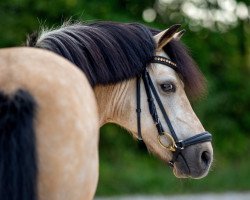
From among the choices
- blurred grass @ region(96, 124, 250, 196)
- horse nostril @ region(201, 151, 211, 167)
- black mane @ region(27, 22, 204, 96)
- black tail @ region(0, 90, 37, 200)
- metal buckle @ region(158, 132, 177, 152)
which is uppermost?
black tail @ region(0, 90, 37, 200)

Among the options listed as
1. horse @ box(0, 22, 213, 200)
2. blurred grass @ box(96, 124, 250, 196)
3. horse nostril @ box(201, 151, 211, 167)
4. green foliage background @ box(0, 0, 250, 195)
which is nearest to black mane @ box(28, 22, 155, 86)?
horse @ box(0, 22, 213, 200)

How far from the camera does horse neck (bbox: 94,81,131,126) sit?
3667mm

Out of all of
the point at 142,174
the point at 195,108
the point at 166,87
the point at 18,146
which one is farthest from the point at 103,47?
the point at 142,174

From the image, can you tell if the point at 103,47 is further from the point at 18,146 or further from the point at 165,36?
the point at 18,146

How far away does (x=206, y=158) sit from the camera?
3.85 metres

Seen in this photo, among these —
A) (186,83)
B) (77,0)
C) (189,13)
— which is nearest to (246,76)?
(189,13)

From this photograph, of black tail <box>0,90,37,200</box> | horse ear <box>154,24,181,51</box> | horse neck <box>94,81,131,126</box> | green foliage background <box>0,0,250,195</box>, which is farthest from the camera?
green foliage background <box>0,0,250,195</box>

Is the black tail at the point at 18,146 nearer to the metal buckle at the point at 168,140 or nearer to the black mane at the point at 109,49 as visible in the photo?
the black mane at the point at 109,49

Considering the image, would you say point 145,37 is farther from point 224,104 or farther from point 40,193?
point 224,104

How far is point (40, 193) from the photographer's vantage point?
235 cm

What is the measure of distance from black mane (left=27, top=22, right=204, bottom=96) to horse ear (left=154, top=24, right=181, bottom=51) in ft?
0.15

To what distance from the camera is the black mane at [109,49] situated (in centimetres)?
346

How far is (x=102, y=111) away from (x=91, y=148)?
140 centimetres

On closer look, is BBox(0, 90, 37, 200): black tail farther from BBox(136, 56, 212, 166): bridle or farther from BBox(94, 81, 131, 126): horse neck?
BBox(136, 56, 212, 166): bridle
